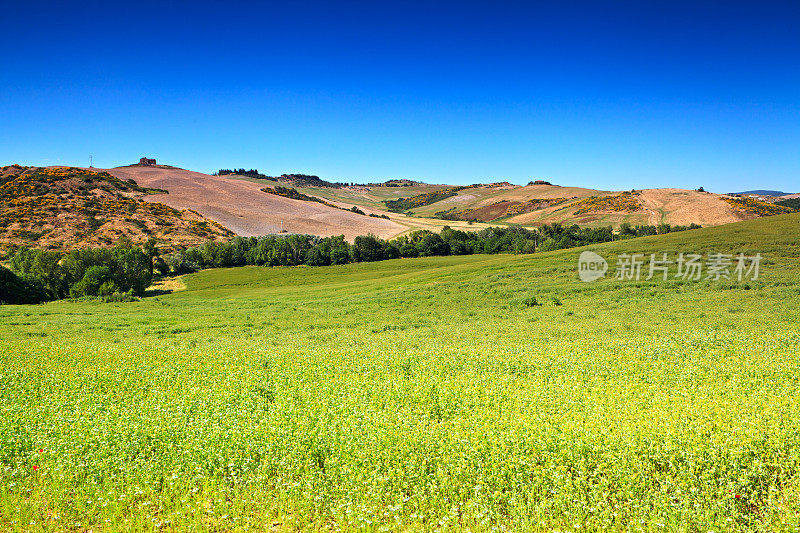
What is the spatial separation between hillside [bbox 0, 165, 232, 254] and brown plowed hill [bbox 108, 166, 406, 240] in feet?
24.1

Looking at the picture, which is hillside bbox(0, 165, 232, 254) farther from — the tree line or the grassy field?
the grassy field

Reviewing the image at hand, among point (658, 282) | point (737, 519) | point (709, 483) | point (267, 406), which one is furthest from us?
point (658, 282)

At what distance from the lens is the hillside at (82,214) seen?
3912 inches

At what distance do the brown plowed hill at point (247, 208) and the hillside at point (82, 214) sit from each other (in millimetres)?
7355

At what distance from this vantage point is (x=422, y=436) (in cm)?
878

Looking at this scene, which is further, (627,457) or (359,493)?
(627,457)

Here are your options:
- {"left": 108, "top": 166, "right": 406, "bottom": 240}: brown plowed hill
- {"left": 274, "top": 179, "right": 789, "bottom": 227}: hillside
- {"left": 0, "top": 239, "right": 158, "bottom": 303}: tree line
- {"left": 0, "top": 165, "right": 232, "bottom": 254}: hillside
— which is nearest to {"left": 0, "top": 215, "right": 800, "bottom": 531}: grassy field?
{"left": 0, "top": 239, "right": 158, "bottom": 303}: tree line

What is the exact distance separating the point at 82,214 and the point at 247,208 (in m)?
46.8

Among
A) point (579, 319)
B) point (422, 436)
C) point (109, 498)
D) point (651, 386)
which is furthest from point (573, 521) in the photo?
point (579, 319)

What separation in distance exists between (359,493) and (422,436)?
2.05 meters

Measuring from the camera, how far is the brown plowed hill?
128375 mm

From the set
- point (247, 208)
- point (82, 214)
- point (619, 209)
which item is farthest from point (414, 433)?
point (619, 209)

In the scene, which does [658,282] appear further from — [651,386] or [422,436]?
[422,436]

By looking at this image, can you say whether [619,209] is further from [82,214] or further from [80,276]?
[82,214]
